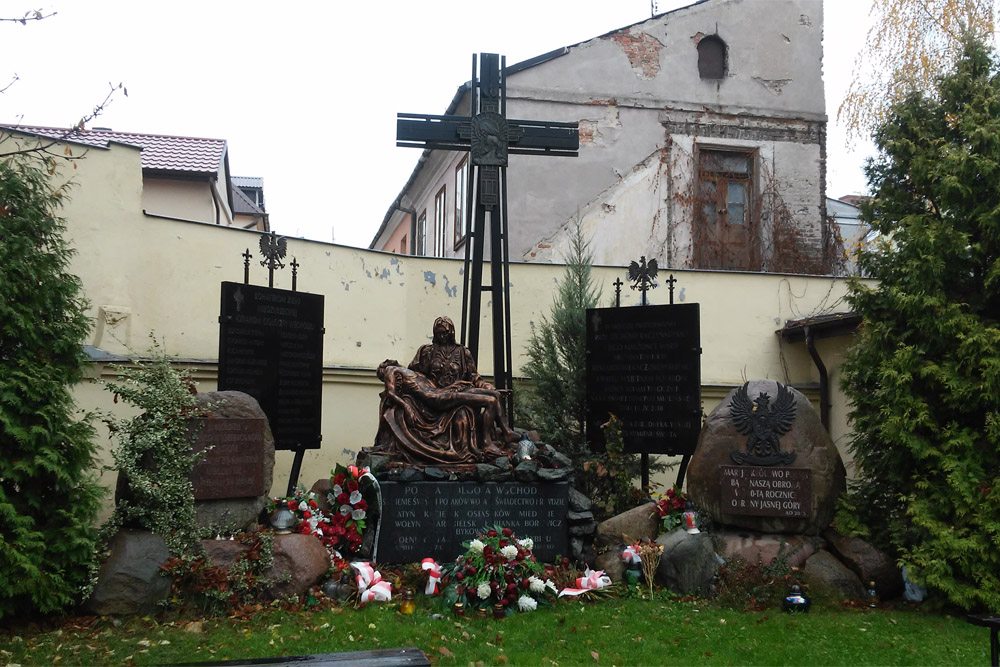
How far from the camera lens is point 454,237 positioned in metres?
18.5

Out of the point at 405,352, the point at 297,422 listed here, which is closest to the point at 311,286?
→ the point at 405,352

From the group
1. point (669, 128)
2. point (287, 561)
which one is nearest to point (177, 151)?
point (669, 128)

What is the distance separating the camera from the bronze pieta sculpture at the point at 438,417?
29.2 ft

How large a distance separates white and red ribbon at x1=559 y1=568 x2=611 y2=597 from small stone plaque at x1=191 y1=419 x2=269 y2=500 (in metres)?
2.91

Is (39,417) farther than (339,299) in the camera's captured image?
No

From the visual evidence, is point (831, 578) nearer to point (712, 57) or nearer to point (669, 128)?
point (669, 128)

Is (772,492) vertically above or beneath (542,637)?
above

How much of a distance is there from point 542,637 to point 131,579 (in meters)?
3.15

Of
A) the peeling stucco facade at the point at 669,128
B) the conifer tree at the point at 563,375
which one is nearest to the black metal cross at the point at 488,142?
the conifer tree at the point at 563,375

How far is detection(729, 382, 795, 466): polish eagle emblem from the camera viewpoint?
8461mm

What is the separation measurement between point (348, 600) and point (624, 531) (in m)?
Result: 2.75

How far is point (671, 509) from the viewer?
28.9 feet

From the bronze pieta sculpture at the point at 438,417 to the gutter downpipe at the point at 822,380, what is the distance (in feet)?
19.6

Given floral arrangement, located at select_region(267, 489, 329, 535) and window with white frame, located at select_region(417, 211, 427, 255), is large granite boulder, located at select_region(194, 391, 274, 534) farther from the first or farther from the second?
window with white frame, located at select_region(417, 211, 427, 255)
